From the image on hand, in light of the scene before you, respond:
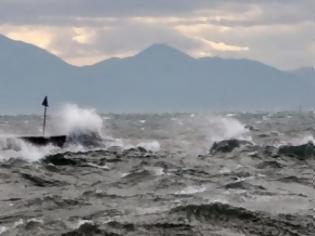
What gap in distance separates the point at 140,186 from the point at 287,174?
669 centimetres

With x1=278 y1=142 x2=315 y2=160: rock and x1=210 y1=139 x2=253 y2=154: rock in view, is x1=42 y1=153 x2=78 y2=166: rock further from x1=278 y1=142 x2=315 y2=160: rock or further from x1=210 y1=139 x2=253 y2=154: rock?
x1=278 y1=142 x2=315 y2=160: rock

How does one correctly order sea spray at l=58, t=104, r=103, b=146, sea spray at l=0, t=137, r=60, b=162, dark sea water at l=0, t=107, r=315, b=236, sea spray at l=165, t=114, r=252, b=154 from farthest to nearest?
sea spray at l=58, t=104, r=103, b=146 < sea spray at l=165, t=114, r=252, b=154 < sea spray at l=0, t=137, r=60, b=162 < dark sea water at l=0, t=107, r=315, b=236

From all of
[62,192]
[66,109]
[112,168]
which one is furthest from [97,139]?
[62,192]

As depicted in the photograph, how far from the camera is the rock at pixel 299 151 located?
3869cm

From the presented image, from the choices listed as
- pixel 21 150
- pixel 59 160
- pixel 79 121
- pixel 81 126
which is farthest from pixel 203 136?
pixel 59 160

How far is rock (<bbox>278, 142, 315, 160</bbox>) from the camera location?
127 ft

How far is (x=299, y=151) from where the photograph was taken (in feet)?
132

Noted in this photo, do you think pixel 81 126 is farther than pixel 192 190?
Yes

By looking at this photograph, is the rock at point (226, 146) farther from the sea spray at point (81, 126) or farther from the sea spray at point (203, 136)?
the sea spray at point (81, 126)

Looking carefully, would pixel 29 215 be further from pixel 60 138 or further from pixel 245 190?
pixel 60 138

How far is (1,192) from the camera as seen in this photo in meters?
24.1

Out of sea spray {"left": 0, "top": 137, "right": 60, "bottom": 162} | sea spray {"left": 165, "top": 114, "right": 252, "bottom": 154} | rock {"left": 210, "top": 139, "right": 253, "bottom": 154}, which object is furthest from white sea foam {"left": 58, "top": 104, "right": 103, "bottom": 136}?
rock {"left": 210, "top": 139, "right": 253, "bottom": 154}

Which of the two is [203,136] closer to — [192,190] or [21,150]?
[21,150]

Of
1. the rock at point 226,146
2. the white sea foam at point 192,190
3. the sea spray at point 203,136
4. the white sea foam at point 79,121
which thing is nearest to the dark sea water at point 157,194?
the white sea foam at point 192,190
